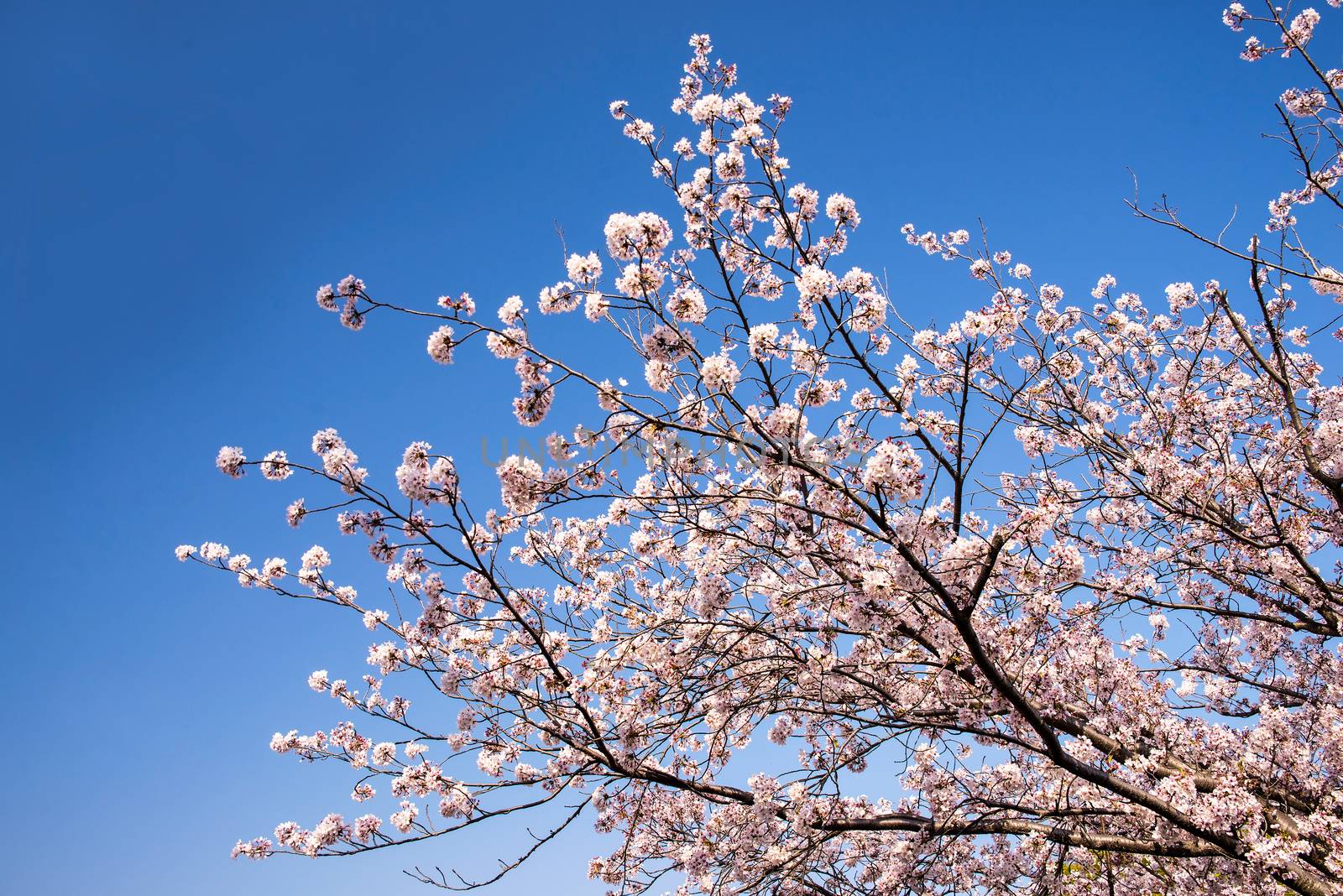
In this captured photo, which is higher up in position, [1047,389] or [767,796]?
[1047,389]

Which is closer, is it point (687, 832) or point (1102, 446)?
point (1102, 446)

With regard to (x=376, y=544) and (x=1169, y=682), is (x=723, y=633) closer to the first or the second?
(x=376, y=544)

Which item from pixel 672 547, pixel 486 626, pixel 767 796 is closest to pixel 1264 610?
pixel 767 796

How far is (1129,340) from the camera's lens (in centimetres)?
888

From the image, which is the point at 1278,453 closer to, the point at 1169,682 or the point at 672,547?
the point at 1169,682

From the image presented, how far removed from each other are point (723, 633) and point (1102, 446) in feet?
12.6

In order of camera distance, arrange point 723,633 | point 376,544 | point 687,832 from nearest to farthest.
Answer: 1. point 376,544
2. point 723,633
3. point 687,832

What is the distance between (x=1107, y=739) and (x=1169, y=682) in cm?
369

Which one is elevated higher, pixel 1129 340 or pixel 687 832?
pixel 1129 340

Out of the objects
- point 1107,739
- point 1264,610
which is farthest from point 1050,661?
point 1264,610

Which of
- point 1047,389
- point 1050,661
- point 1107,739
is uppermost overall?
point 1047,389

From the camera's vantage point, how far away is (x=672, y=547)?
6.84m

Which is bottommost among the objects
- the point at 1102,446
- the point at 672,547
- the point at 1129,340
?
the point at 672,547

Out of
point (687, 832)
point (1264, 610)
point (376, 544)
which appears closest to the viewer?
point (376, 544)
